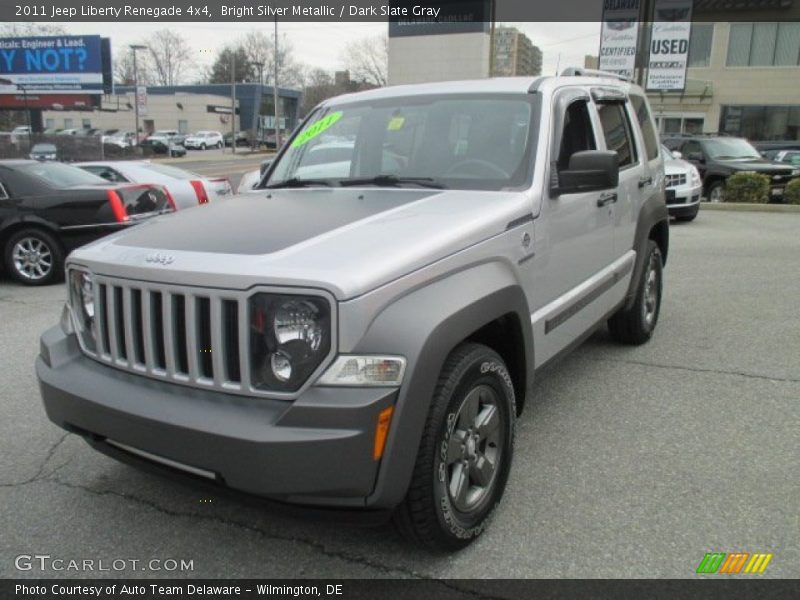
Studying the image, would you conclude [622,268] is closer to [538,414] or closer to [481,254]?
[538,414]

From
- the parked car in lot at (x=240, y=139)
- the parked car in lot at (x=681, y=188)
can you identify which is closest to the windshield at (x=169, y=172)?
the parked car in lot at (x=681, y=188)

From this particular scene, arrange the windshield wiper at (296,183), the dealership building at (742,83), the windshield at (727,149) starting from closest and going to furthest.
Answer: the windshield wiper at (296,183) < the windshield at (727,149) < the dealership building at (742,83)

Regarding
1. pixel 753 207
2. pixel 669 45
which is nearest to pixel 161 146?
pixel 669 45

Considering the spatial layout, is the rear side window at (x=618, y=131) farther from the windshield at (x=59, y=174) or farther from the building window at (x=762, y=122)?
the building window at (x=762, y=122)

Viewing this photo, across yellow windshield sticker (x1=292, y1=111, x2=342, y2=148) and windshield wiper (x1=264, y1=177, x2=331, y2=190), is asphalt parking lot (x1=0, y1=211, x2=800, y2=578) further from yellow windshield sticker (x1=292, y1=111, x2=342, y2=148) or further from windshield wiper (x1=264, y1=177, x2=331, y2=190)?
yellow windshield sticker (x1=292, y1=111, x2=342, y2=148)

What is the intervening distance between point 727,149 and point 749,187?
6.82 ft

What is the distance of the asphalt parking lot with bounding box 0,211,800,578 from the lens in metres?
2.67

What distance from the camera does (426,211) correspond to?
9.68 ft

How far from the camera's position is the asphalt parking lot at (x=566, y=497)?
2.67 meters

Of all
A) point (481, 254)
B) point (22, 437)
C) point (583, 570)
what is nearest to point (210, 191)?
point (22, 437)

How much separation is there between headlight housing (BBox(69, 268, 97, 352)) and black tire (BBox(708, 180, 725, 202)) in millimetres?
15733

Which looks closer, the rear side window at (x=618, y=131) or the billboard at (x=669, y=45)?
the rear side window at (x=618, y=131)

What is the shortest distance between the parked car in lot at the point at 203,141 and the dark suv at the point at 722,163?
167 ft

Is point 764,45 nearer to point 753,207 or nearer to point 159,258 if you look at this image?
point 753,207
